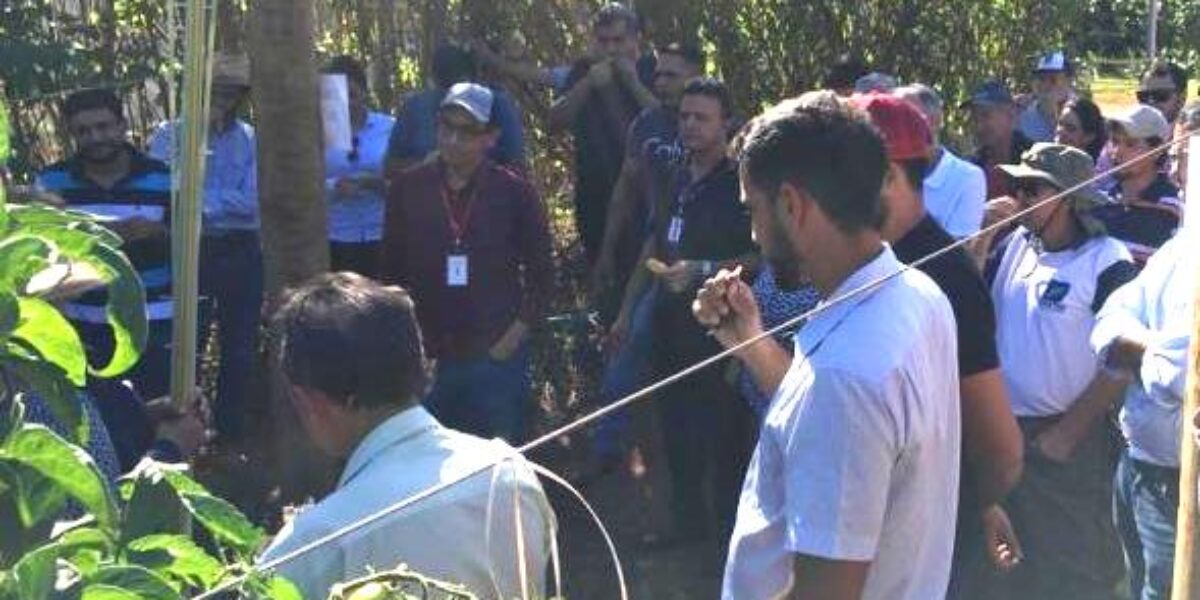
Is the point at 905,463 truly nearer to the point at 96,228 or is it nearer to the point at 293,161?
the point at 96,228

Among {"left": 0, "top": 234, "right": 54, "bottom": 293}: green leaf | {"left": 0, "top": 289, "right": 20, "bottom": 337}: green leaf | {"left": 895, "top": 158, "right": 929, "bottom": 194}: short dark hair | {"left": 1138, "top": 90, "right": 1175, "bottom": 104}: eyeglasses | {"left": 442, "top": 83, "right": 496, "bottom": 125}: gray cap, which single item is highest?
{"left": 0, "top": 234, "right": 54, "bottom": 293}: green leaf

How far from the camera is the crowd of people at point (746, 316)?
2.85 metres

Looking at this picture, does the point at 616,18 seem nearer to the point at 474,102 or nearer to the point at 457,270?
the point at 474,102

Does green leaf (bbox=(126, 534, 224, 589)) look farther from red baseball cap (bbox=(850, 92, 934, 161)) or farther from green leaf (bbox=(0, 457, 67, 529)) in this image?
red baseball cap (bbox=(850, 92, 934, 161))

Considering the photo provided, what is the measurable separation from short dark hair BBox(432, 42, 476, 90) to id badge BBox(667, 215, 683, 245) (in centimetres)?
184

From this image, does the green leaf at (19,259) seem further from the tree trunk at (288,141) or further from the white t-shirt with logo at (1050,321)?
the tree trunk at (288,141)

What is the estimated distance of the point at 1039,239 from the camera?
570cm

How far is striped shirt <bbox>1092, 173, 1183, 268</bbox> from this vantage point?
20.5ft

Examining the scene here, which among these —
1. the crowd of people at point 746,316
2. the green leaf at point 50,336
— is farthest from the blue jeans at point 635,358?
the green leaf at point 50,336

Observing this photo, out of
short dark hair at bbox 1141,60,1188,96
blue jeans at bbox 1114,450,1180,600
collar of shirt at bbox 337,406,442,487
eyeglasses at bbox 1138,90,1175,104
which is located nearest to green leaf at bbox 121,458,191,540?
collar of shirt at bbox 337,406,442,487

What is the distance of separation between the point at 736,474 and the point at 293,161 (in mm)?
1915

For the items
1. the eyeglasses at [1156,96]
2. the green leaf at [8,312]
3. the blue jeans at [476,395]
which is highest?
the green leaf at [8,312]

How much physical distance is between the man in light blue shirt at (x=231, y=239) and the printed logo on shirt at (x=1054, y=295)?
347 centimetres

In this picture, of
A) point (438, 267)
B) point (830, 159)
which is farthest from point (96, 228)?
point (438, 267)
